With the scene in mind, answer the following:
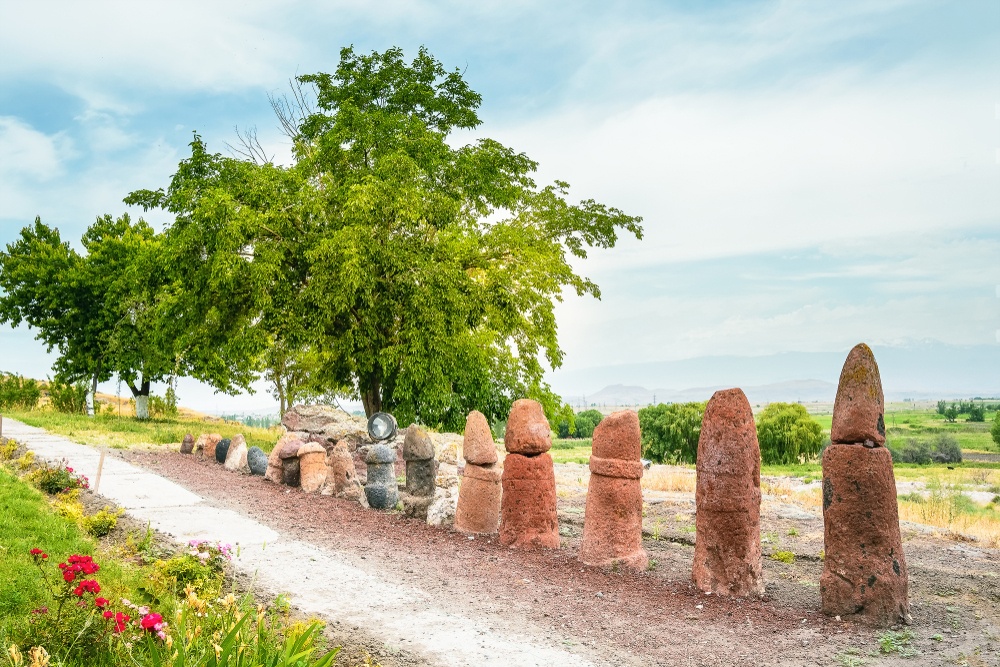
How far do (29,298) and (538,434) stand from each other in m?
34.8

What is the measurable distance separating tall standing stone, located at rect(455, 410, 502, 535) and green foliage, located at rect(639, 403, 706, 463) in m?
26.4

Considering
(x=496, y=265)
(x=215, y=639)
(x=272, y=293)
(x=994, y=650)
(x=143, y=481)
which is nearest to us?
(x=215, y=639)

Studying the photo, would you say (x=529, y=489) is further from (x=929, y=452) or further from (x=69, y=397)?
(x=929, y=452)

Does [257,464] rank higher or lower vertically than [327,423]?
lower

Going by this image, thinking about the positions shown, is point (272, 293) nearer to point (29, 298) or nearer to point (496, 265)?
point (496, 265)

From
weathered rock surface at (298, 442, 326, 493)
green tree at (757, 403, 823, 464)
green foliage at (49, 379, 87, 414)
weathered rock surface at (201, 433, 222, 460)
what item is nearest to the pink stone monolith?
weathered rock surface at (298, 442, 326, 493)

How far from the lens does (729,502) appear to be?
924cm

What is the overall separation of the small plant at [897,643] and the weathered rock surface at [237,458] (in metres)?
14.9

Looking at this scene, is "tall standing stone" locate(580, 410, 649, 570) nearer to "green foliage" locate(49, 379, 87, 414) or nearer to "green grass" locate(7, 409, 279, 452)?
"green grass" locate(7, 409, 279, 452)

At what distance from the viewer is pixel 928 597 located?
9.60m

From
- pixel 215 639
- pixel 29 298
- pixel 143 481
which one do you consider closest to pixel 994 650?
pixel 215 639

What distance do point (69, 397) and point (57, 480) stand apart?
24995 millimetres

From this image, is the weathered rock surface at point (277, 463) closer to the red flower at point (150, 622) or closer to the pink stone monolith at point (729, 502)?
the pink stone monolith at point (729, 502)

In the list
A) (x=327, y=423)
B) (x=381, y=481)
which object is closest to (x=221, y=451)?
(x=327, y=423)
